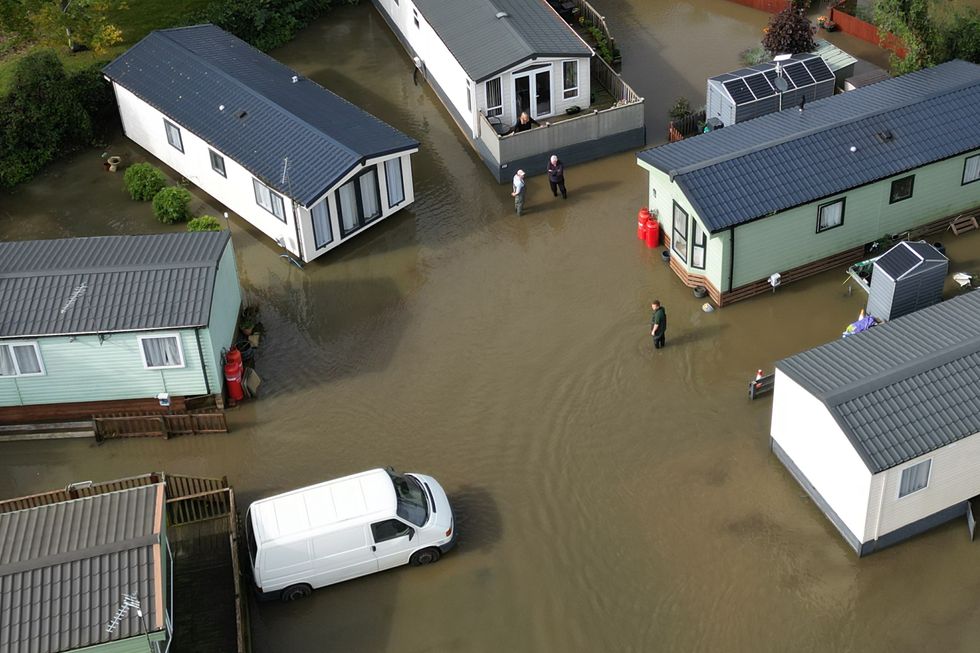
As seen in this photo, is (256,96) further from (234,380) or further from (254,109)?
(234,380)

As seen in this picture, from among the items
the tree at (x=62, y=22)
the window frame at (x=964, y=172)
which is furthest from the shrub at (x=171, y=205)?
the window frame at (x=964, y=172)

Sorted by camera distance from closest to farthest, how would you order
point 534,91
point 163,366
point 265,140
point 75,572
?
point 75,572 < point 163,366 < point 265,140 < point 534,91

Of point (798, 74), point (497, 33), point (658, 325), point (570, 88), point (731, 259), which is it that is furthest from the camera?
point (570, 88)

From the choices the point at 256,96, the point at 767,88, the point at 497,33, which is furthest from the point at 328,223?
the point at 767,88

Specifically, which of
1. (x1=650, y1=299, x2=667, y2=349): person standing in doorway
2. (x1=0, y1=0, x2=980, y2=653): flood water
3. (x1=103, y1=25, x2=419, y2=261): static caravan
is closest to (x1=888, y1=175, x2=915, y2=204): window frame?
(x1=0, y1=0, x2=980, y2=653): flood water

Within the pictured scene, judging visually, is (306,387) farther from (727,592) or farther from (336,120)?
(727,592)

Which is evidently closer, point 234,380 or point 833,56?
point 234,380

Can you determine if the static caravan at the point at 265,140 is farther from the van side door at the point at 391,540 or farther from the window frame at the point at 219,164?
the van side door at the point at 391,540
